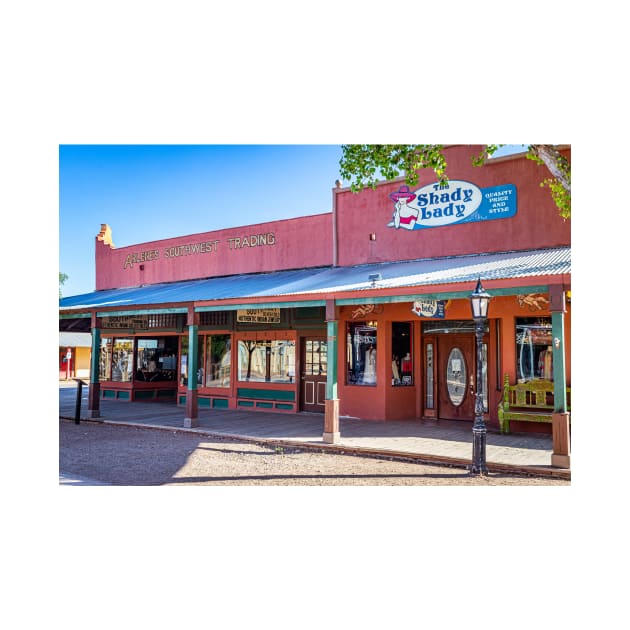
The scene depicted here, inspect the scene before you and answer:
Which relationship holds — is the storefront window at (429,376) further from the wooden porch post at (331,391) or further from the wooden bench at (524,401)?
the wooden porch post at (331,391)

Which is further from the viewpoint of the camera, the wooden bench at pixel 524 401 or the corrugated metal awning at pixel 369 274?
the wooden bench at pixel 524 401

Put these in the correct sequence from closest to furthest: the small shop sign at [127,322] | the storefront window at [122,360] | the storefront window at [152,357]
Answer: the small shop sign at [127,322]
the storefront window at [152,357]
the storefront window at [122,360]

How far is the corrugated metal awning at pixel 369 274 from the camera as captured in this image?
8781mm

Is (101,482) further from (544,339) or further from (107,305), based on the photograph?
(544,339)

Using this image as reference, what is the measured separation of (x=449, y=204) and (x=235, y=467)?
7.02 m

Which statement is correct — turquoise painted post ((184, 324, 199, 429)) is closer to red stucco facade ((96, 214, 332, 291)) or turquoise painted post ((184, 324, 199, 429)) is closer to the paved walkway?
the paved walkway

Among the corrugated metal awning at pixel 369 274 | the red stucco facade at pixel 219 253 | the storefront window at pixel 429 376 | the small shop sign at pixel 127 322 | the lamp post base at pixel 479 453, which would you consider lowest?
the lamp post base at pixel 479 453

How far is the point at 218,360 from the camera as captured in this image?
51.4 ft

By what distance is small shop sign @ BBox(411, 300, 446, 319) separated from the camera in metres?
10.4

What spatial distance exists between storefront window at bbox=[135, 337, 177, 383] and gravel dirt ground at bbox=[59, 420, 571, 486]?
7.13 m

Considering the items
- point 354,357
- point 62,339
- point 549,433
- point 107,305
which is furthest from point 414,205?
point 62,339

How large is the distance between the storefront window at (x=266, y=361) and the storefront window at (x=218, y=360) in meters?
0.45

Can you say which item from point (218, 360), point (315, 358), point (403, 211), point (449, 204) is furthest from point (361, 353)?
point (218, 360)

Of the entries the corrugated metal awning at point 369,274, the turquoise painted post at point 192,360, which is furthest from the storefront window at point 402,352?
the turquoise painted post at point 192,360
